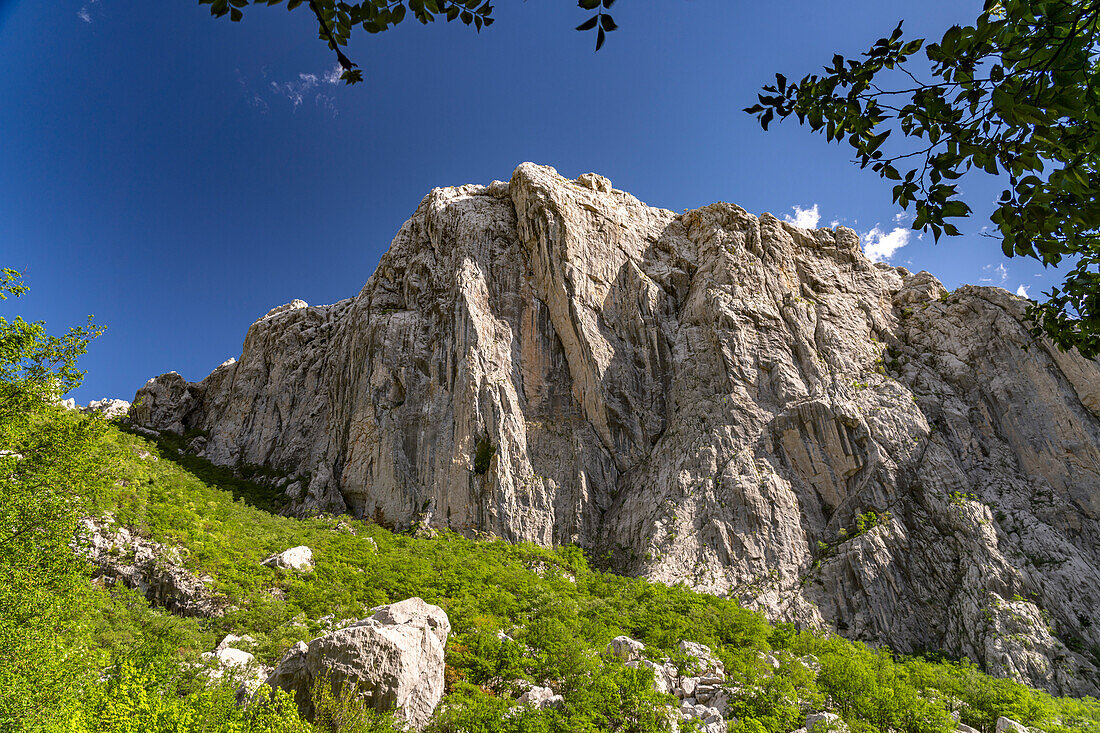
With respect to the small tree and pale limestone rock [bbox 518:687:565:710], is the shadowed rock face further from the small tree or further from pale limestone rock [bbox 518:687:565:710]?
the small tree

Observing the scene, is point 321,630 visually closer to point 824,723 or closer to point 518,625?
point 518,625

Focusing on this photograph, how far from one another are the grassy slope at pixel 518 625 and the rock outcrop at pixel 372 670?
0.73m

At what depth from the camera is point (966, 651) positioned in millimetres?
20656

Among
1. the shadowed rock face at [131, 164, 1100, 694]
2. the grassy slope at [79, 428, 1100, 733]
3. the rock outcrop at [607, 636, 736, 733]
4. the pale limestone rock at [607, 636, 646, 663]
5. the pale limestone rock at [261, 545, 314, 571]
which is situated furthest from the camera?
the shadowed rock face at [131, 164, 1100, 694]

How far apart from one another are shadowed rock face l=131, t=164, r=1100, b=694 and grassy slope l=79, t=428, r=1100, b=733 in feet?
11.9

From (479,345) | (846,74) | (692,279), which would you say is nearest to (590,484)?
(479,345)

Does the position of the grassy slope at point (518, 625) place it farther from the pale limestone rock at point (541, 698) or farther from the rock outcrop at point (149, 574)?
the rock outcrop at point (149, 574)

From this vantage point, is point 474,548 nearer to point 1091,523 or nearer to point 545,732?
point 545,732

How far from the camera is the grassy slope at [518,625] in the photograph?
12.2 metres

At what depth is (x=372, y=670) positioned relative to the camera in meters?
9.91

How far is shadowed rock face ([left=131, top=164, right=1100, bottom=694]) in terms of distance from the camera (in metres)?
23.3

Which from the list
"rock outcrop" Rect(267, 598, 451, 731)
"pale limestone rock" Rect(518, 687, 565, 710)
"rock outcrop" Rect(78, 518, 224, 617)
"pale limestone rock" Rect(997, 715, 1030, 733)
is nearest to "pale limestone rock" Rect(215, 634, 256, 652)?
"rock outcrop" Rect(78, 518, 224, 617)

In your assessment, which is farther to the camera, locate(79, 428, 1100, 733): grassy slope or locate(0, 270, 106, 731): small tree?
locate(79, 428, 1100, 733): grassy slope

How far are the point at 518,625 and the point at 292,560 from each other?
9365mm
